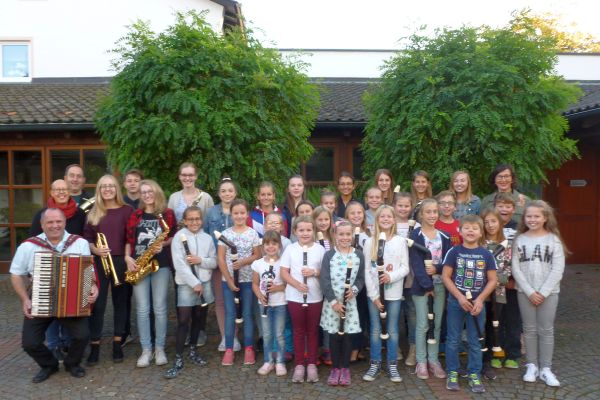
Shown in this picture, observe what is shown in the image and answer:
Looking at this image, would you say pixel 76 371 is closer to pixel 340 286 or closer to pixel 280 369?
pixel 280 369

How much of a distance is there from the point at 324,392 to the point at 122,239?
2.38 meters

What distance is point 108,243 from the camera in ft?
15.1

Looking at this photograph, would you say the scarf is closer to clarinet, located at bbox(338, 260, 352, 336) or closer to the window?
clarinet, located at bbox(338, 260, 352, 336)

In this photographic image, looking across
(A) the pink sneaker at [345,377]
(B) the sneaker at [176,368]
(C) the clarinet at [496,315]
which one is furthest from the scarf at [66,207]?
(C) the clarinet at [496,315]

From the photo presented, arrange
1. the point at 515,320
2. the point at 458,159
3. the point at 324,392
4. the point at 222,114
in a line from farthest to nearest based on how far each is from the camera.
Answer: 1. the point at 458,159
2. the point at 222,114
3. the point at 515,320
4. the point at 324,392

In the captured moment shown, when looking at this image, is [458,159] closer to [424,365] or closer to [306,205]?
[306,205]

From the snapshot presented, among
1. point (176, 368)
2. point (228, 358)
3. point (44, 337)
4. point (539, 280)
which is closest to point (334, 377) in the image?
point (228, 358)

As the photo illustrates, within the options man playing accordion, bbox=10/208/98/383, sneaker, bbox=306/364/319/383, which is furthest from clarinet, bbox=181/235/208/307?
sneaker, bbox=306/364/319/383

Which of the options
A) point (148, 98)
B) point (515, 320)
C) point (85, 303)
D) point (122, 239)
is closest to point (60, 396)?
point (85, 303)

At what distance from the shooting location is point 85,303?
429cm

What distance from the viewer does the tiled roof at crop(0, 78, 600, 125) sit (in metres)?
9.07

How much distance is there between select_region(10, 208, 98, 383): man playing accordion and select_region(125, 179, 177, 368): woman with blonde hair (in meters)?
0.41

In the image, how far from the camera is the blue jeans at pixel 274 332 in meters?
4.46

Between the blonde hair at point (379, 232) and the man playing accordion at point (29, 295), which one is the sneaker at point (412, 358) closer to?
the blonde hair at point (379, 232)
